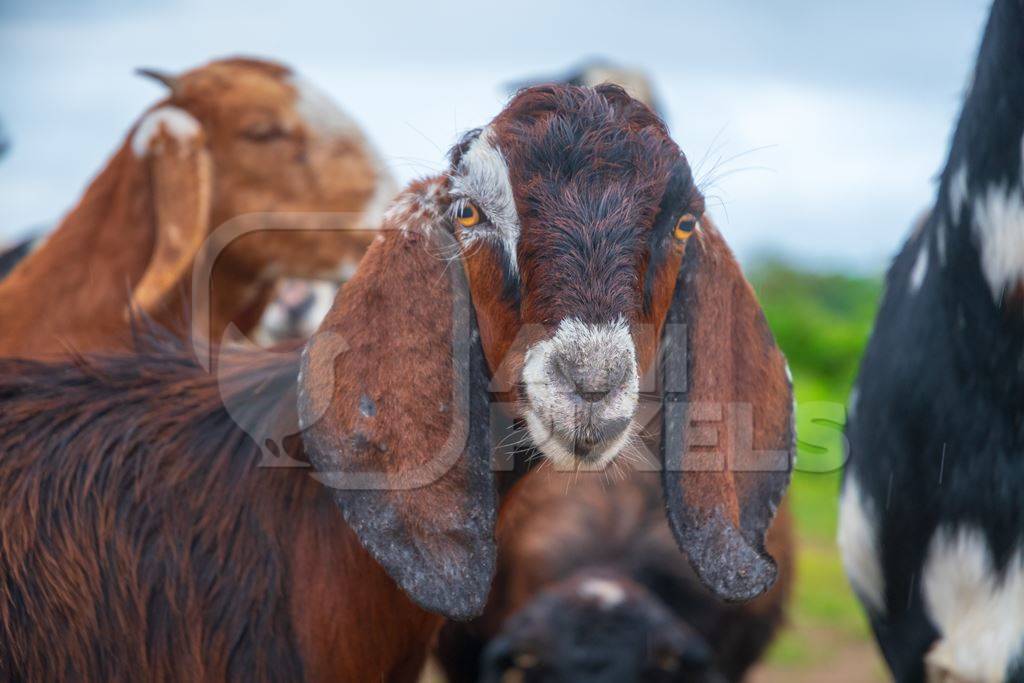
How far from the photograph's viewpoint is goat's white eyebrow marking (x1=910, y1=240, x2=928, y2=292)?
3387mm

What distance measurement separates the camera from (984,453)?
3.06 meters

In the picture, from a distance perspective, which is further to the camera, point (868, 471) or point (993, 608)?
point (868, 471)

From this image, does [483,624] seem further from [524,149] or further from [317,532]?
[524,149]

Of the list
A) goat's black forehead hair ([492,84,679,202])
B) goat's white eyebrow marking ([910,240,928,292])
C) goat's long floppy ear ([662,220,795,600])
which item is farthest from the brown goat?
goat's white eyebrow marking ([910,240,928,292])

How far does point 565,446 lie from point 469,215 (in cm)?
63

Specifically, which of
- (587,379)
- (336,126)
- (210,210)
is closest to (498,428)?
(587,379)

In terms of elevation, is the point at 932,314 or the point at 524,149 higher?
the point at 524,149

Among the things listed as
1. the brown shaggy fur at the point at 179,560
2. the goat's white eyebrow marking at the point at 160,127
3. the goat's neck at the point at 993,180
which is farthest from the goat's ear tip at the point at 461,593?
the goat's white eyebrow marking at the point at 160,127

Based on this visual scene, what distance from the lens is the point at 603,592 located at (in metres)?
4.32

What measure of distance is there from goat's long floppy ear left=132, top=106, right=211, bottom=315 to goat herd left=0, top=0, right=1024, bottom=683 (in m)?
1.61

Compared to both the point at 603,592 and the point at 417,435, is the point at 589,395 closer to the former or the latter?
the point at 417,435

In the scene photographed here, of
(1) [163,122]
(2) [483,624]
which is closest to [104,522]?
(2) [483,624]

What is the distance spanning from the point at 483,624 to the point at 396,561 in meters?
2.16

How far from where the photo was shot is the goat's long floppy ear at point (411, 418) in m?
2.62
